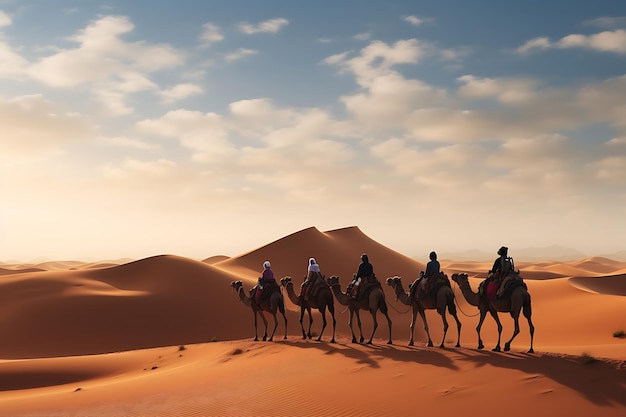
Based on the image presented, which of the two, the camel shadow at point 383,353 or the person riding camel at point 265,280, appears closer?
the camel shadow at point 383,353

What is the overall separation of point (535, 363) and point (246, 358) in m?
9.43

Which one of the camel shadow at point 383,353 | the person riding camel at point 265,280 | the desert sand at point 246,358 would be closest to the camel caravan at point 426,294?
the person riding camel at point 265,280

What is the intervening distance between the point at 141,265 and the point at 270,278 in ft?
91.9

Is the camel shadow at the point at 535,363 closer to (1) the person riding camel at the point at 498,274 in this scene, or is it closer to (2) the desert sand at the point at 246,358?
(2) the desert sand at the point at 246,358

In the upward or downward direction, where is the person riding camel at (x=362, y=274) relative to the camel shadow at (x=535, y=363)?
upward

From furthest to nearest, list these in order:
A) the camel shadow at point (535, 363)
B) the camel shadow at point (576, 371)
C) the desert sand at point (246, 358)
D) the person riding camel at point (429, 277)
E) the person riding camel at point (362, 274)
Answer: the person riding camel at point (362, 274), the person riding camel at point (429, 277), the desert sand at point (246, 358), the camel shadow at point (535, 363), the camel shadow at point (576, 371)

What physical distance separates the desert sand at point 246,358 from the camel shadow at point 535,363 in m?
0.04

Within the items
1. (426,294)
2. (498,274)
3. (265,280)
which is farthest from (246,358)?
(498,274)

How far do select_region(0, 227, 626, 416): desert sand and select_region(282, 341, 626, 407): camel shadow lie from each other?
40mm

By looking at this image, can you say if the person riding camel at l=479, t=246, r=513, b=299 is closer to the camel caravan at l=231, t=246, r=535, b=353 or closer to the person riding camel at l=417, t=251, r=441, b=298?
the camel caravan at l=231, t=246, r=535, b=353

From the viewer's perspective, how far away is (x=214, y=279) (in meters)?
40.3

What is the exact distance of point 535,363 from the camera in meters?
12.9

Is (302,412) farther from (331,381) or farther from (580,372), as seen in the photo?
(580,372)

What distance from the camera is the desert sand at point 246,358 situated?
11555 millimetres
